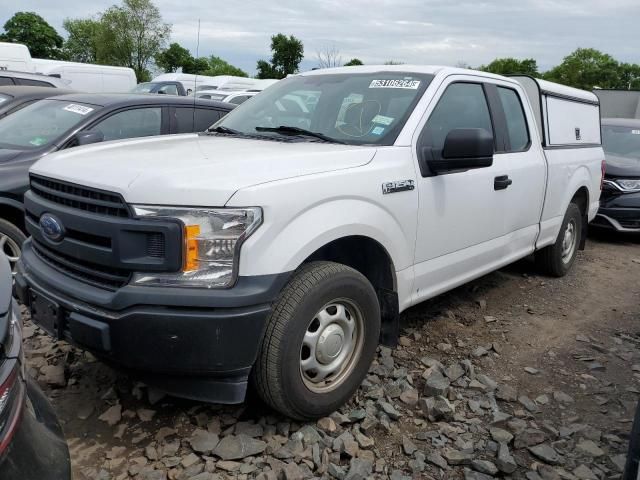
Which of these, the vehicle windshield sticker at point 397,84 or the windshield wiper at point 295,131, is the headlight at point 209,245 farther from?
the vehicle windshield sticker at point 397,84

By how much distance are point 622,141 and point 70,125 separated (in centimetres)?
766

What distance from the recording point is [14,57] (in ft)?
51.9

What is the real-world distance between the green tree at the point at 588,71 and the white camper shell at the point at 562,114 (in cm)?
5822

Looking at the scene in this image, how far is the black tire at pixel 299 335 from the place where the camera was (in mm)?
2613

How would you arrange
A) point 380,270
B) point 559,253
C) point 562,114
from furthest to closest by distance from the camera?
point 559,253 → point 562,114 → point 380,270

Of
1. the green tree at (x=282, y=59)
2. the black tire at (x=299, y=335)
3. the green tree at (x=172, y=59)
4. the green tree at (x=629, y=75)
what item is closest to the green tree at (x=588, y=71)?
the green tree at (x=629, y=75)

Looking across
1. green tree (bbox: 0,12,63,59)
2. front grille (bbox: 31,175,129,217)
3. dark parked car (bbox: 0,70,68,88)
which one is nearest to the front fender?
front grille (bbox: 31,175,129,217)

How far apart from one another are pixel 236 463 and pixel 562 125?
4.32 metres

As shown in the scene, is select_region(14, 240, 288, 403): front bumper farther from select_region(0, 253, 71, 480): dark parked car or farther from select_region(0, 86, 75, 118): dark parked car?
select_region(0, 86, 75, 118): dark parked car

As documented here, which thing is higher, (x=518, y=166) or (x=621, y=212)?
(x=518, y=166)

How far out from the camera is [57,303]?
2674 mm

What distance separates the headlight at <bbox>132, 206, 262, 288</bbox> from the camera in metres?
2.43

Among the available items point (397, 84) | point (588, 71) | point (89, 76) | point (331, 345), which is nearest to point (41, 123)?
point (397, 84)

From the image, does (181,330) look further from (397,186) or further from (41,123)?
(41,123)
